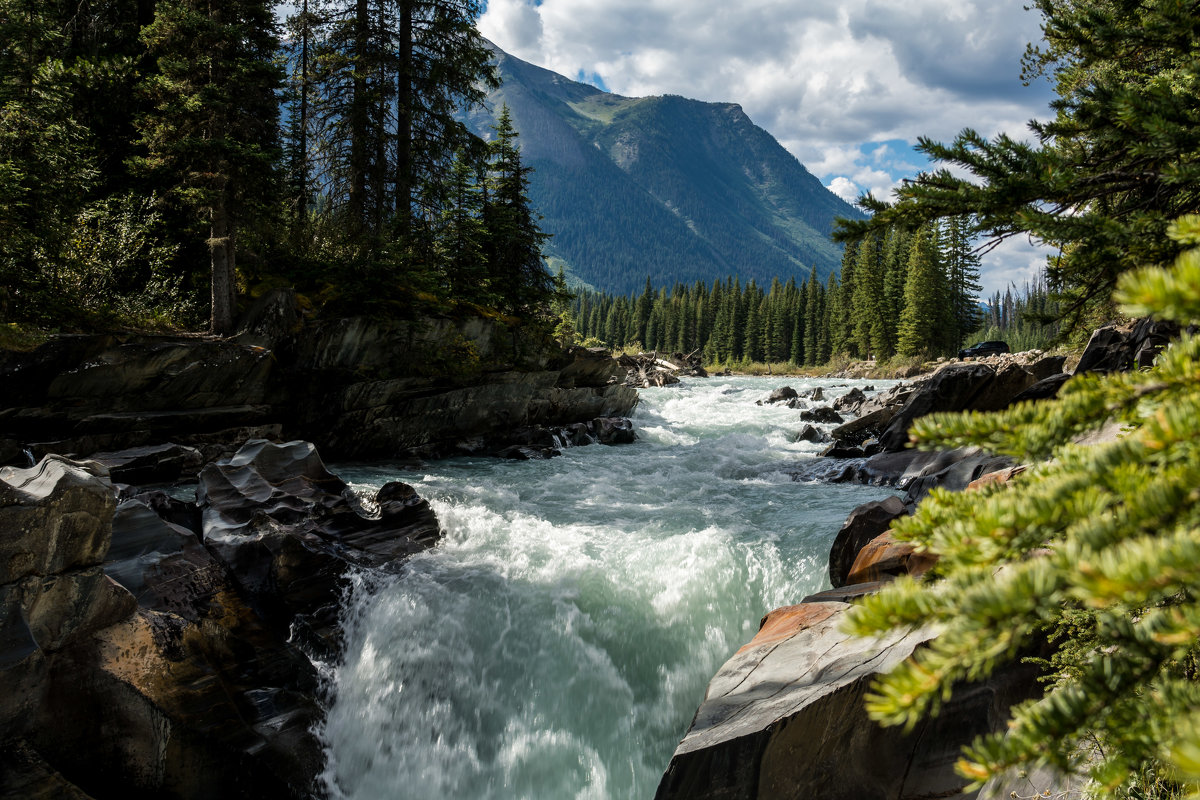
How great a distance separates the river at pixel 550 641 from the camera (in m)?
6.44

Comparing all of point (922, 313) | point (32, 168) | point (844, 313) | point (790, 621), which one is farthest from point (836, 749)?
point (844, 313)

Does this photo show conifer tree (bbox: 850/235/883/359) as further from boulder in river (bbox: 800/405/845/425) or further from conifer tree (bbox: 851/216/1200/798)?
conifer tree (bbox: 851/216/1200/798)

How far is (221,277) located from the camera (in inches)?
596

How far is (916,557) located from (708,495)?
757 centimetres

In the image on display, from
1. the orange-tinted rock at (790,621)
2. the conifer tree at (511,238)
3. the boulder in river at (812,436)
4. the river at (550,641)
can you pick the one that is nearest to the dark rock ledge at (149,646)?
the river at (550,641)

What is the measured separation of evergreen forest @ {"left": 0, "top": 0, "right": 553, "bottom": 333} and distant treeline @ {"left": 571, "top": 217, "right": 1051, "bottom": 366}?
96.2ft

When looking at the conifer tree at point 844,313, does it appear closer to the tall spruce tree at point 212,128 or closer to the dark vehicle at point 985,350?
the dark vehicle at point 985,350

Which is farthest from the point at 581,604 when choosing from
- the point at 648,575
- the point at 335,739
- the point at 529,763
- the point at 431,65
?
the point at 431,65

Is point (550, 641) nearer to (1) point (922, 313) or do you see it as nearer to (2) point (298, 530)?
(2) point (298, 530)

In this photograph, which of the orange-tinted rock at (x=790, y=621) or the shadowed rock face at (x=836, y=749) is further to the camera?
the orange-tinted rock at (x=790, y=621)

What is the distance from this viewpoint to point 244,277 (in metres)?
17.0

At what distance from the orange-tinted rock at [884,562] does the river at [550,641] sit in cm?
143

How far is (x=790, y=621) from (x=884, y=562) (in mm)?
1509

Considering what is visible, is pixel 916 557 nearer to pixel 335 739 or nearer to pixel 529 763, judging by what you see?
pixel 529 763
